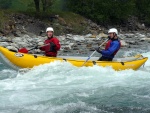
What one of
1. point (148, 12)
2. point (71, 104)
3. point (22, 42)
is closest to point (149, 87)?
point (71, 104)

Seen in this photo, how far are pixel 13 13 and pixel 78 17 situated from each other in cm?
645

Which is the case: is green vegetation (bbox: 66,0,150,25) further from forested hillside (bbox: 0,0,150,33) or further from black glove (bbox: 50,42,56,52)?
black glove (bbox: 50,42,56,52)

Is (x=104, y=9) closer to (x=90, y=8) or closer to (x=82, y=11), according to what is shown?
(x=90, y=8)

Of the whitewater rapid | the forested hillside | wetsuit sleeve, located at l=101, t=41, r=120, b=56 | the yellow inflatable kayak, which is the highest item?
the forested hillside

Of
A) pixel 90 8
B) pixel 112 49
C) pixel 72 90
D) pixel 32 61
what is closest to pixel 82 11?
pixel 90 8

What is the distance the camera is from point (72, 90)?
25.5 ft

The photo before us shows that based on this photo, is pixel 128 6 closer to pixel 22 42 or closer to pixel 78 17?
pixel 78 17

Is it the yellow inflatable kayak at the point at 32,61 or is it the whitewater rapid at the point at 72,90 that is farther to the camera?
the yellow inflatable kayak at the point at 32,61

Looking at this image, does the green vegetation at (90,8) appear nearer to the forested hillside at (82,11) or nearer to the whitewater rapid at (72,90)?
the forested hillside at (82,11)

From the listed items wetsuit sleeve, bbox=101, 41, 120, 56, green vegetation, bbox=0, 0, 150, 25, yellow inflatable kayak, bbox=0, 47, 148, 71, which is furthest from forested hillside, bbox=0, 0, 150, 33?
yellow inflatable kayak, bbox=0, 47, 148, 71

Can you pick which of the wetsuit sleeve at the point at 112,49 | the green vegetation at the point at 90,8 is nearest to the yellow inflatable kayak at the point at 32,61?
the wetsuit sleeve at the point at 112,49

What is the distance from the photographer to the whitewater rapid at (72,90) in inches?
259

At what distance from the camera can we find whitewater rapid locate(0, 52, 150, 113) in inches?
Answer: 259

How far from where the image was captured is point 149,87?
811 cm
